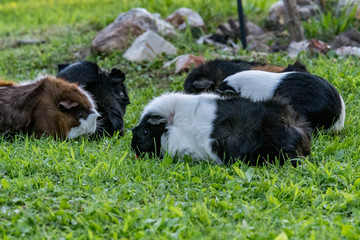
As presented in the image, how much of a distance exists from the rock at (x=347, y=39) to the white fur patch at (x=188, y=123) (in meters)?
4.02

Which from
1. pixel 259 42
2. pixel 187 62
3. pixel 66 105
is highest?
pixel 66 105

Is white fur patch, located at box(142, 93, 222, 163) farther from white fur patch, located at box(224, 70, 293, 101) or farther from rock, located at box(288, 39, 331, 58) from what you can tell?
rock, located at box(288, 39, 331, 58)

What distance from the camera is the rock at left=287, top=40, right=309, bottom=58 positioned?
6.63 m

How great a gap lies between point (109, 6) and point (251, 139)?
815 cm

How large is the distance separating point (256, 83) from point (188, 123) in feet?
3.02

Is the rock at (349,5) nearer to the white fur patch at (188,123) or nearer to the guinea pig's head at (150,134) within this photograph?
the white fur patch at (188,123)

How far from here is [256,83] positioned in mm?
4180

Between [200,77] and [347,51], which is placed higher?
[200,77]

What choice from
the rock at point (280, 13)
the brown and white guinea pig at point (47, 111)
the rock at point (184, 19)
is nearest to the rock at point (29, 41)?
the rock at point (184, 19)

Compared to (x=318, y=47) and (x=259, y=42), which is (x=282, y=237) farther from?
(x=259, y=42)

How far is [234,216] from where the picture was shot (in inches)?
102

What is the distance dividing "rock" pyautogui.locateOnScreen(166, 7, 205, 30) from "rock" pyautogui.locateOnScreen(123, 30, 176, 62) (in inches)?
50.9

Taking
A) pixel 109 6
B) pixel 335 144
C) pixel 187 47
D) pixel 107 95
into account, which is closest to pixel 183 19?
pixel 187 47

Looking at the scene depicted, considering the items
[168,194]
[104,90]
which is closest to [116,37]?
[104,90]
